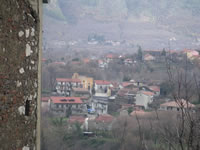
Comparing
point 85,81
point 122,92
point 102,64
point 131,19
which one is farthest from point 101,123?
point 131,19

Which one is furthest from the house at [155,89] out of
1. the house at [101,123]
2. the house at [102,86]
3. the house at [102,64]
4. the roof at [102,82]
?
the house at [102,64]

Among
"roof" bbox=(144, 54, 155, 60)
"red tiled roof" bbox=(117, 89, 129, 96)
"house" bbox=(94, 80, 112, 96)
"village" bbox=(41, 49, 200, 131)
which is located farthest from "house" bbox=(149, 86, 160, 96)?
"roof" bbox=(144, 54, 155, 60)

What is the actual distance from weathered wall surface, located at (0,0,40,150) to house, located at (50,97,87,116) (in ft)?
180

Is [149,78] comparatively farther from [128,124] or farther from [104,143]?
[104,143]

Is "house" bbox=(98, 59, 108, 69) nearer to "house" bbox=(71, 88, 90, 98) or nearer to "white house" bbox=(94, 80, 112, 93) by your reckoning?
"white house" bbox=(94, 80, 112, 93)

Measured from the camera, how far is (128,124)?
152ft

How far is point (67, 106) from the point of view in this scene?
59.7 metres

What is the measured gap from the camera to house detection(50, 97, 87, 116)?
5803 cm

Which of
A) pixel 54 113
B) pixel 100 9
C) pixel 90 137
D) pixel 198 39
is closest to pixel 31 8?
pixel 90 137

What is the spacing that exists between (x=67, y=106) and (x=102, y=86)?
61.3ft

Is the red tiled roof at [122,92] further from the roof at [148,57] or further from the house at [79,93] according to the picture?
the roof at [148,57]

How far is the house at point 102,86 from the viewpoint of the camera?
248ft

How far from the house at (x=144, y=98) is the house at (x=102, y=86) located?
10257mm

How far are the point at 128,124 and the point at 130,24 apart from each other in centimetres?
12697
